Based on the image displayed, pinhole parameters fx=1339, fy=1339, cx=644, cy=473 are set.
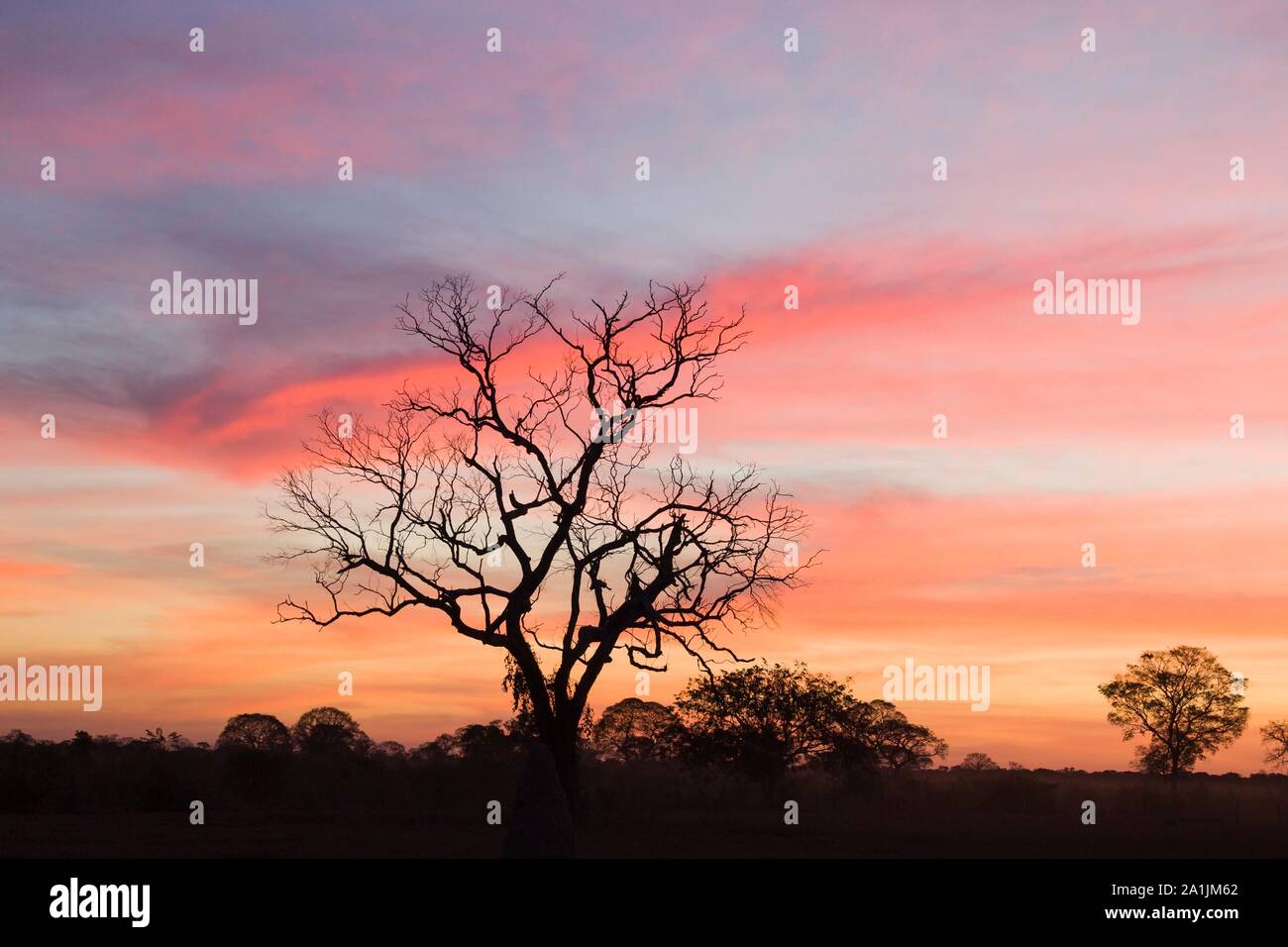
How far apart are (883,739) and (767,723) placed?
10017 mm

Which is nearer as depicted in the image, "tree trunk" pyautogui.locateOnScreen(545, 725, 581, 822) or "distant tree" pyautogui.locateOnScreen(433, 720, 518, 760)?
"tree trunk" pyautogui.locateOnScreen(545, 725, 581, 822)

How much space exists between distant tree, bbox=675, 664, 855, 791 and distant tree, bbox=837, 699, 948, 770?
671mm

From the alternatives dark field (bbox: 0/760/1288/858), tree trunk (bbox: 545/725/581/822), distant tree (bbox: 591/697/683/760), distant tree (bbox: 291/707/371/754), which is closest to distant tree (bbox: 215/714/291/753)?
distant tree (bbox: 291/707/371/754)

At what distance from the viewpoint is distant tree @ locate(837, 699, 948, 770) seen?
51562 mm

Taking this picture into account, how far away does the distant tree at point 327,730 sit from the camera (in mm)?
72169

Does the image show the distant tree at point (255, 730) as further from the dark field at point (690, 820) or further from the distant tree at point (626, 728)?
the dark field at point (690, 820)

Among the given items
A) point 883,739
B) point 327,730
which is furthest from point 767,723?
point 327,730

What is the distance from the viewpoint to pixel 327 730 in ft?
256

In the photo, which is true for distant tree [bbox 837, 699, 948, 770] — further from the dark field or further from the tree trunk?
the tree trunk

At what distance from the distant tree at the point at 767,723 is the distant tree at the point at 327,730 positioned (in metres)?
22.7

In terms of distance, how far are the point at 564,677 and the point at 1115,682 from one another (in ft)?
159

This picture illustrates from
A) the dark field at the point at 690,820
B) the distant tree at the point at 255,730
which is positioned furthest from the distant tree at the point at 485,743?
the distant tree at the point at 255,730
